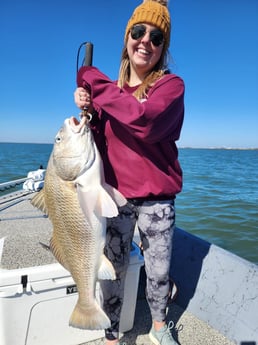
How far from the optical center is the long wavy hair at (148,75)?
212 centimetres

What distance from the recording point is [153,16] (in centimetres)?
204

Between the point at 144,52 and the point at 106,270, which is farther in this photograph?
the point at 144,52

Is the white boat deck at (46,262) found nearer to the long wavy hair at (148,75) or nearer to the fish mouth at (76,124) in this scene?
the fish mouth at (76,124)

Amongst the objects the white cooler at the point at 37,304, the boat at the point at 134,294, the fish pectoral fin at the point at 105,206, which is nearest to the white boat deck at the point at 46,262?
the boat at the point at 134,294

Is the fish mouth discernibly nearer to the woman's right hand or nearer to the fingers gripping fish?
the fingers gripping fish

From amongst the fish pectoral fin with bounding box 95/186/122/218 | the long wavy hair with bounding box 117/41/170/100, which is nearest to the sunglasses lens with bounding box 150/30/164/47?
the long wavy hair with bounding box 117/41/170/100

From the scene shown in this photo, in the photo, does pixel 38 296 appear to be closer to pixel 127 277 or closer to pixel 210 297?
pixel 127 277

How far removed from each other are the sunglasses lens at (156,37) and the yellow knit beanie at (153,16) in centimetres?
4

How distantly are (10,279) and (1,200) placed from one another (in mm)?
3559

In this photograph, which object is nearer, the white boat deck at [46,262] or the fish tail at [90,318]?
the fish tail at [90,318]

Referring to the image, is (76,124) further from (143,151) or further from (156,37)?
(156,37)

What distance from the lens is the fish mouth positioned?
1.81 metres

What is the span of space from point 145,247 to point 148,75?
1.27m

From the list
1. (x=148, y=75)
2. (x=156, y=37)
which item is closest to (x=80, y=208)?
(x=148, y=75)
